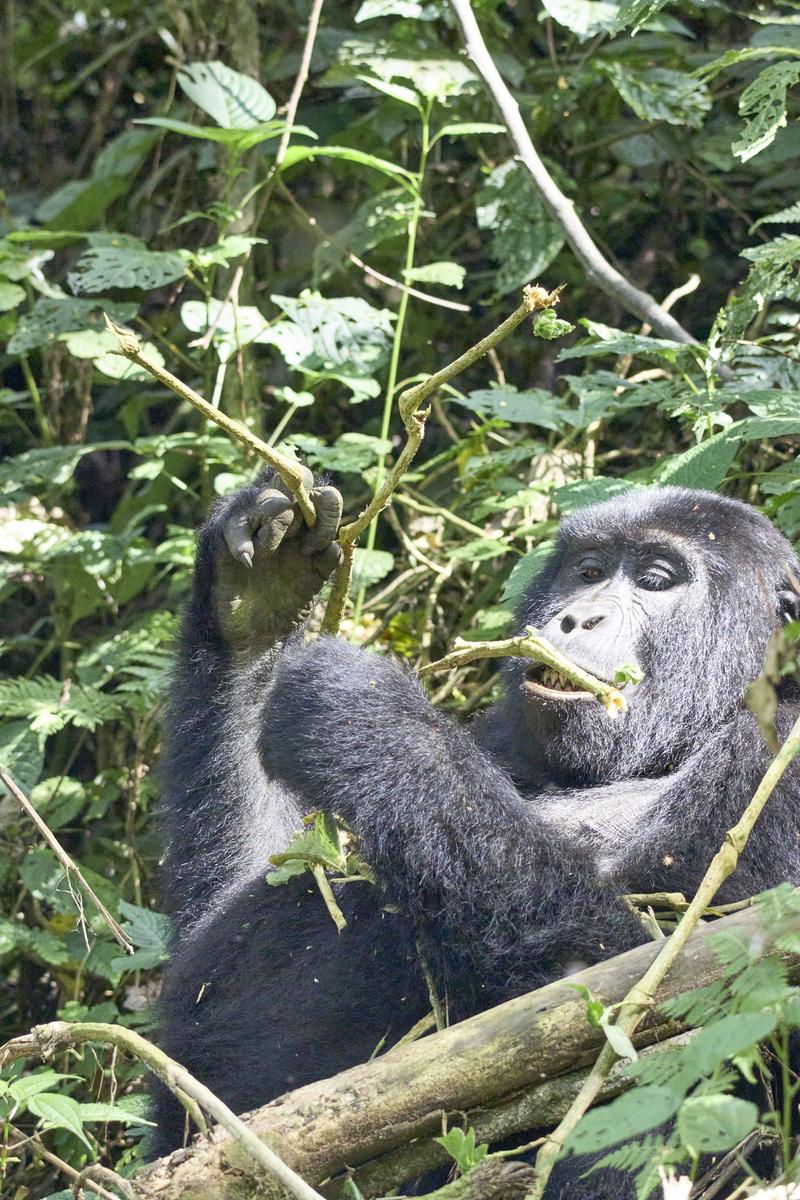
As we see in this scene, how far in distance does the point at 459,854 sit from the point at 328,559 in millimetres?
897

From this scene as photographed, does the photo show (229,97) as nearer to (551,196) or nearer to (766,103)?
(551,196)

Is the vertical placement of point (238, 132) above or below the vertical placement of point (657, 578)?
above

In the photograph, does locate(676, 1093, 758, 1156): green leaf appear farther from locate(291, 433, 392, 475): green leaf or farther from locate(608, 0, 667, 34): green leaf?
locate(291, 433, 392, 475): green leaf

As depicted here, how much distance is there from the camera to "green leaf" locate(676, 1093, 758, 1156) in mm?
1610

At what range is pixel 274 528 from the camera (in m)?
3.21

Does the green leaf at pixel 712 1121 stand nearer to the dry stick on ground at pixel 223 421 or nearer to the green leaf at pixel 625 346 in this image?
the dry stick on ground at pixel 223 421

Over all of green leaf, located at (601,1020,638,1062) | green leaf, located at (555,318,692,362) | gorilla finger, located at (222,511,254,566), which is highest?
green leaf, located at (555,318,692,362)

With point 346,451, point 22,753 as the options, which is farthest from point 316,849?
point 346,451

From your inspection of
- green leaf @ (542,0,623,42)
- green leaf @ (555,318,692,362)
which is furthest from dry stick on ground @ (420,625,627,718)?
green leaf @ (542,0,623,42)

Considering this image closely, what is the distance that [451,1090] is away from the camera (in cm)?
213

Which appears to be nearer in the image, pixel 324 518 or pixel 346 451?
pixel 324 518

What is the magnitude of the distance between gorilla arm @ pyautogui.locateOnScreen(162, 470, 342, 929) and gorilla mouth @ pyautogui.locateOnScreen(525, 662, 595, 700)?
56cm

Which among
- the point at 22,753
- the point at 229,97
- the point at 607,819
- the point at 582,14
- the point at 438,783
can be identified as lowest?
the point at 22,753

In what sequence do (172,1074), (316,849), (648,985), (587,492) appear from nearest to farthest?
1. (648,985)
2. (172,1074)
3. (316,849)
4. (587,492)
